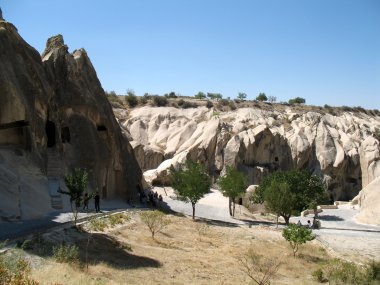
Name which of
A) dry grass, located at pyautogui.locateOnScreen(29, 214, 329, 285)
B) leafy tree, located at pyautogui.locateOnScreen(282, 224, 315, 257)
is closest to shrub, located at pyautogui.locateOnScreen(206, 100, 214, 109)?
dry grass, located at pyautogui.locateOnScreen(29, 214, 329, 285)

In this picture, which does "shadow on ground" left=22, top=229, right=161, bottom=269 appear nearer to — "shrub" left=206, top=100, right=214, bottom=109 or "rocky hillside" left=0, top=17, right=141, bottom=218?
"rocky hillside" left=0, top=17, right=141, bottom=218

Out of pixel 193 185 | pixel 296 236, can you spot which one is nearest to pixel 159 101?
pixel 193 185

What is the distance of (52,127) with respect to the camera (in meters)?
33.2

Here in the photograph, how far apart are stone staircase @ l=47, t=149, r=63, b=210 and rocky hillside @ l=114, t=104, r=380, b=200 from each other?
23.6 meters

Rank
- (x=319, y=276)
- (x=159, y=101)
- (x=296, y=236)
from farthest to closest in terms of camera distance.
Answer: (x=159, y=101) < (x=296, y=236) < (x=319, y=276)

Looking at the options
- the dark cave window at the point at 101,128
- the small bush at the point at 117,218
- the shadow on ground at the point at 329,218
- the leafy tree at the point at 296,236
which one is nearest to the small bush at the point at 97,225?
the small bush at the point at 117,218

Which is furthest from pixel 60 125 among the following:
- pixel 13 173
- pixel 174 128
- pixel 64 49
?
pixel 174 128

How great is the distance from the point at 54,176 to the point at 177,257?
12.9m

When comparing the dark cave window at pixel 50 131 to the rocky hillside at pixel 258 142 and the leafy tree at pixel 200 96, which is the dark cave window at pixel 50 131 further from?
the leafy tree at pixel 200 96

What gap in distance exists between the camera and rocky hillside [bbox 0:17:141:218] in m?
25.8

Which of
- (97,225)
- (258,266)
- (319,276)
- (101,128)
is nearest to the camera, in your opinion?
(319,276)

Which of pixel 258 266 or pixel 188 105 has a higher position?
pixel 188 105

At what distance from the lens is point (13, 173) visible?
25.0 metres

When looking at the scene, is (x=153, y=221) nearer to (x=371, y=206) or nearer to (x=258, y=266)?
(x=258, y=266)
